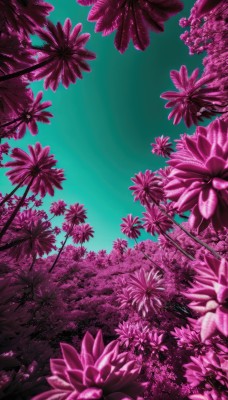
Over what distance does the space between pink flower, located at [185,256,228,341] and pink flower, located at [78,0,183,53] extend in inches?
155

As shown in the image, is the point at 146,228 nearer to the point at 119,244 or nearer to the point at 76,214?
the point at 76,214

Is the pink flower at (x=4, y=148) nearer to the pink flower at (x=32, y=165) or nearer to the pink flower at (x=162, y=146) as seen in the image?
the pink flower at (x=32, y=165)

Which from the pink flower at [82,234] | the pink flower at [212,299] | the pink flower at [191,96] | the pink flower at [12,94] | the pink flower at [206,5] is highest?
the pink flower at [82,234]

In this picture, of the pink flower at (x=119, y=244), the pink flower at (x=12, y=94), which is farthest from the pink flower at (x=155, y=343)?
the pink flower at (x=119, y=244)

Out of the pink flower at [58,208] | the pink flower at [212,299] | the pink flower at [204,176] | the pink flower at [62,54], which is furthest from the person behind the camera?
the pink flower at [58,208]

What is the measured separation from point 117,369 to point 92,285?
15313mm

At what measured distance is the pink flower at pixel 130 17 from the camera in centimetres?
309

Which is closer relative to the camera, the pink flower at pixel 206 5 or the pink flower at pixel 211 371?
the pink flower at pixel 206 5

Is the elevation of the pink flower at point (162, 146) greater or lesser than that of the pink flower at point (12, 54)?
greater

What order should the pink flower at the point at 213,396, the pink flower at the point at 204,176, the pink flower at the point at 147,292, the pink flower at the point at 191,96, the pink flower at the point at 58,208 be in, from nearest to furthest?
the pink flower at the point at 204,176 → the pink flower at the point at 213,396 → the pink flower at the point at 191,96 → the pink flower at the point at 147,292 → the pink flower at the point at 58,208

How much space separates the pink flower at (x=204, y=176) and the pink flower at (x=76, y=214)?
47.7 ft

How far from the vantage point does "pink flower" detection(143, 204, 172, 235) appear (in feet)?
30.1

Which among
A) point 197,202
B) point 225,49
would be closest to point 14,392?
point 197,202

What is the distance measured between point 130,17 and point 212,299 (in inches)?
171
